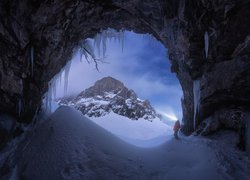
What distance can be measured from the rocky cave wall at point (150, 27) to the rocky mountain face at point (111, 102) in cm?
6155

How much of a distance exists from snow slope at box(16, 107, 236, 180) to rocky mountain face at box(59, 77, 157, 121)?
61.9 meters

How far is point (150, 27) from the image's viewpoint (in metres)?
12.9

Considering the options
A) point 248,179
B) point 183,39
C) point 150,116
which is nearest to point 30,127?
→ point 183,39

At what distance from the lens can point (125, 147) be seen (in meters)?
11.0

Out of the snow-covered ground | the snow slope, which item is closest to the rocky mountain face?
the snow-covered ground

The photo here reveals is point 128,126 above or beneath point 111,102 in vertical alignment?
beneath

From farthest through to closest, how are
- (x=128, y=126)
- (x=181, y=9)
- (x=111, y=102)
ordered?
(x=111, y=102) < (x=128, y=126) < (x=181, y=9)

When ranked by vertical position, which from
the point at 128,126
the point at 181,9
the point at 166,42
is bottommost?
the point at 128,126

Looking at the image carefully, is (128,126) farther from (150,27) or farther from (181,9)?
(181,9)

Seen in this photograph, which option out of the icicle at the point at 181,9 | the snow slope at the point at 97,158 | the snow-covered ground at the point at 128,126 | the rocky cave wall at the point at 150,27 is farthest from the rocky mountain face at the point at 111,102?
the icicle at the point at 181,9

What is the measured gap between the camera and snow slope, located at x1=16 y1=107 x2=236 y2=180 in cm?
792

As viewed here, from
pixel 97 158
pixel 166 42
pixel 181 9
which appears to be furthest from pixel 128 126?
pixel 97 158

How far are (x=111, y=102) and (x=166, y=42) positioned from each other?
6580 cm

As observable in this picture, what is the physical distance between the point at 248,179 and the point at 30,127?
8.92m
